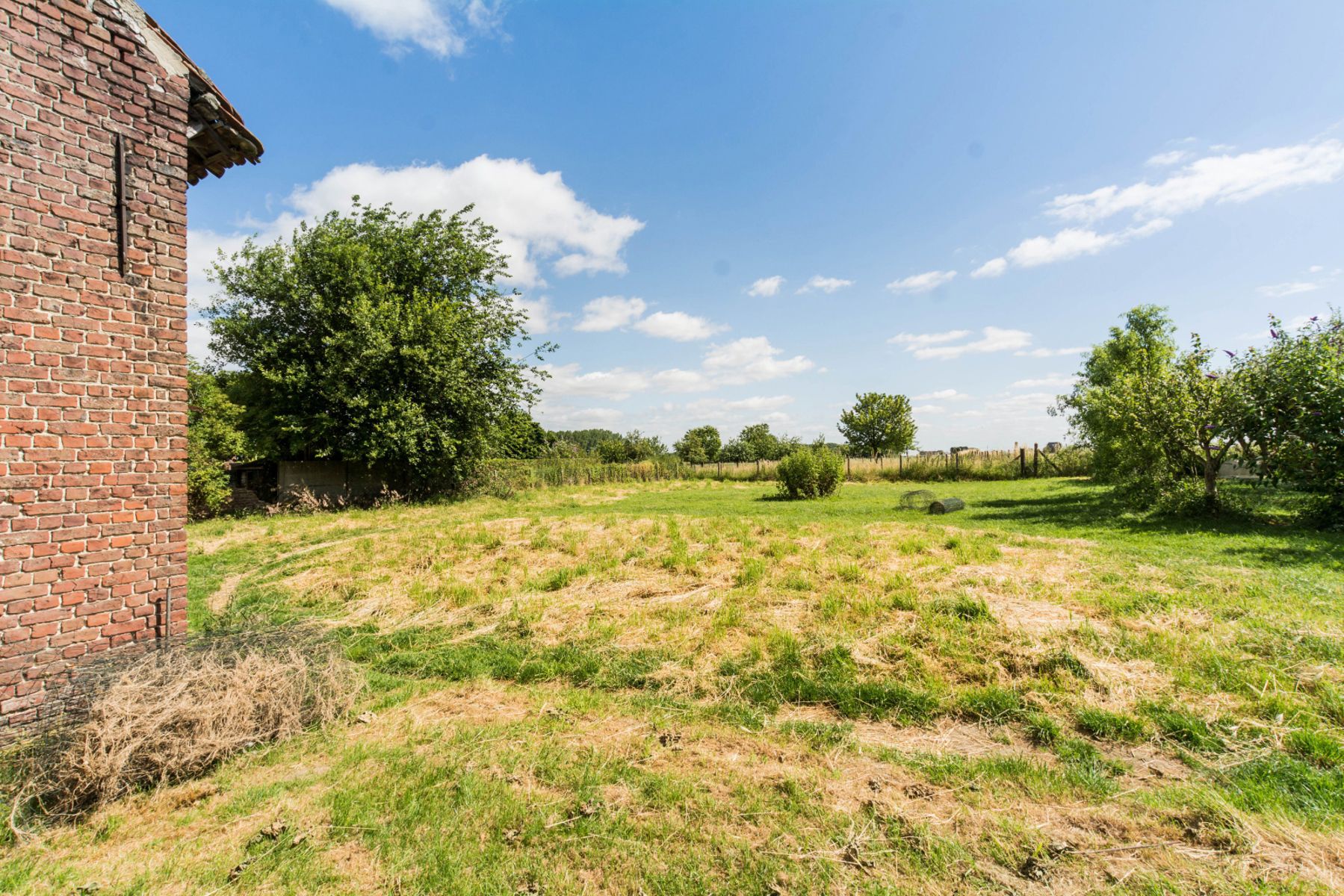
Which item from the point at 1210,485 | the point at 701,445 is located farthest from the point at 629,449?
the point at 1210,485

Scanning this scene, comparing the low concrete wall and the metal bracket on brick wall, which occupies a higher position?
the metal bracket on brick wall

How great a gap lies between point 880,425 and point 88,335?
50.8m

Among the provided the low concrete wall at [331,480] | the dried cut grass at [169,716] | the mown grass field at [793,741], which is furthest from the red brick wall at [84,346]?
the low concrete wall at [331,480]

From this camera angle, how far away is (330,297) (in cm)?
1947

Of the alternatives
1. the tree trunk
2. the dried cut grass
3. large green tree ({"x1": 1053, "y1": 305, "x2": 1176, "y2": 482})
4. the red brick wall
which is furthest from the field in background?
the dried cut grass

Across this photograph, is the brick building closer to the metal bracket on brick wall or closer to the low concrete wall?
the metal bracket on brick wall

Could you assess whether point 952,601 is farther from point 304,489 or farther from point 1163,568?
point 304,489

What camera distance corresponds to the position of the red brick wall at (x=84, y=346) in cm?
381

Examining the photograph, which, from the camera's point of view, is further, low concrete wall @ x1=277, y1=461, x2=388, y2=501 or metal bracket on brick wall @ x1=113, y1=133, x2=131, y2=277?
low concrete wall @ x1=277, y1=461, x2=388, y2=501

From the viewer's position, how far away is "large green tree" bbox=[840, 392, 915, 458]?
1889 inches

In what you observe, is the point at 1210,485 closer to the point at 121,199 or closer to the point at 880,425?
the point at 121,199

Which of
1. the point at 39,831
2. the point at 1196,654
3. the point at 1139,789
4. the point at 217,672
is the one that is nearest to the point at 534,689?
the point at 217,672

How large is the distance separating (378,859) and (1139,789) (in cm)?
407

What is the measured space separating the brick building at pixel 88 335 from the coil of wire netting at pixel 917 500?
50.8 ft
